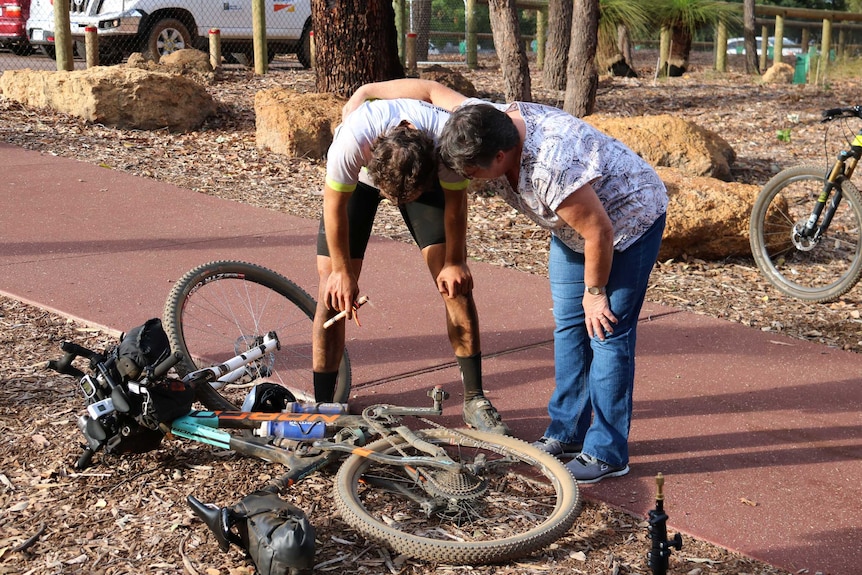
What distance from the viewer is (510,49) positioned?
10.5 m

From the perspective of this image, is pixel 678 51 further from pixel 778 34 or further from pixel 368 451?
pixel 368 451

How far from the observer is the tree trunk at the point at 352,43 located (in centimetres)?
985

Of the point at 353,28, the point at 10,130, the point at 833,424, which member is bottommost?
the point at 833,424

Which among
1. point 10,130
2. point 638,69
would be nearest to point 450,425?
point 10,130

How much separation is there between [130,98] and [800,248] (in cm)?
660

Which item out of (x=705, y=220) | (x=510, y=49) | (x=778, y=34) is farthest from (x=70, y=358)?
(x=778, y=34)

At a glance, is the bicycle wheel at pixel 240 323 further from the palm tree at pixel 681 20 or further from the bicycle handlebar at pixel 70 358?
the palm tree at pixel 681 20

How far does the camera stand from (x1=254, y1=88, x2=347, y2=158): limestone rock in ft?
30.9

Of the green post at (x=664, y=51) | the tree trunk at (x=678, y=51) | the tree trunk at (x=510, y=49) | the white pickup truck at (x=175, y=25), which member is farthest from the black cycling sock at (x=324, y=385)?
the tree trunk at (x=678, y=51)

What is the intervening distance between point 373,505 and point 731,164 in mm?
7234

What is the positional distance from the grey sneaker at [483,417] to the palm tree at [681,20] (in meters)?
14.2

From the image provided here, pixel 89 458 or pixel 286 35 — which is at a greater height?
pixel 286 35

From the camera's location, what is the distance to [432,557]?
3.20 meters

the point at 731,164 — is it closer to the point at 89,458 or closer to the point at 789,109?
the point at 789,109
